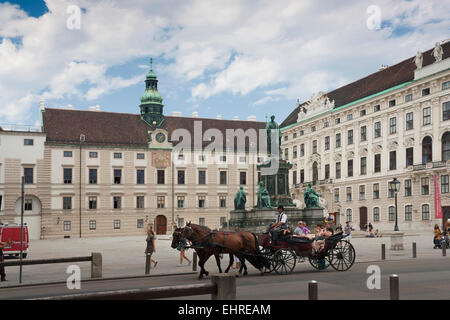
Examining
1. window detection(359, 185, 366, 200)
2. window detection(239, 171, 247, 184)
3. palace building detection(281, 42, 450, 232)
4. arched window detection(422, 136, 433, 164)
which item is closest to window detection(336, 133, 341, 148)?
palace building detection(281, 42, 450, 232)

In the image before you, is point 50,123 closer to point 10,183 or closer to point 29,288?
point 10,183

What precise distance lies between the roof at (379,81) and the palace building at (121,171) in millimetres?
13629

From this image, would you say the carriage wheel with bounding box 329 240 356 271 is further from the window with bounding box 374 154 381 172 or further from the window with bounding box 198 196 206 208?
the window with bounding box 198 196 206 208

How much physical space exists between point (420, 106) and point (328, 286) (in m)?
44.1

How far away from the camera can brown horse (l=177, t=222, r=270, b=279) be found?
15859 mm

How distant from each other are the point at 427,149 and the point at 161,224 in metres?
32.9

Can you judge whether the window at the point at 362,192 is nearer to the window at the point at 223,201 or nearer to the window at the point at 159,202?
the window at the point at 223,201

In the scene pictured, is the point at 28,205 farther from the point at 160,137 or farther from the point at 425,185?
the point at 425,185

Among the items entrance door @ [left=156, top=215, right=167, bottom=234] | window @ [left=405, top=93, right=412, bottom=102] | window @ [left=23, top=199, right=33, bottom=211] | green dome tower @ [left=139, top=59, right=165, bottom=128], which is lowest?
→ entrance door @ [left=156, top=215, right=167, bottom=234]

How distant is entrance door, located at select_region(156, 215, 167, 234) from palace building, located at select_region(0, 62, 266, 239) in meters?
0.13

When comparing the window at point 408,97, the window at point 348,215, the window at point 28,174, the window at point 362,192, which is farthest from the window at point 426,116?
the window at point 28,174

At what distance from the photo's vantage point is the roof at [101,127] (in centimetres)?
6438

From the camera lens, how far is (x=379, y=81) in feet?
204

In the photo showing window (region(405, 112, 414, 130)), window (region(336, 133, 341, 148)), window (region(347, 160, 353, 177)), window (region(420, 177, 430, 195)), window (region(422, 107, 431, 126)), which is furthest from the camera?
window (region(336, 133, 341, 148))
